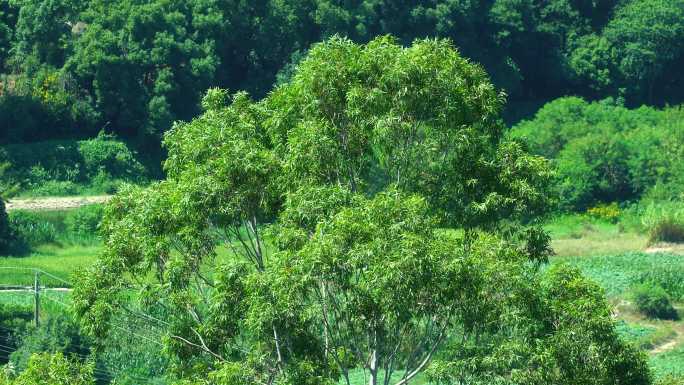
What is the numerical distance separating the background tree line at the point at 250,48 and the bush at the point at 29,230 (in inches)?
258

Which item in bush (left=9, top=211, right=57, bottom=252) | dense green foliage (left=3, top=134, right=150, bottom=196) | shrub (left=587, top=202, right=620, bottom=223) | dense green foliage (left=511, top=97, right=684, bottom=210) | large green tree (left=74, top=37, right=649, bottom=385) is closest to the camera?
large green tree (left=74, top=37, right=649, bottom=385)

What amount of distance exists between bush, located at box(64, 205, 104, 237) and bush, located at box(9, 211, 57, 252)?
505mm

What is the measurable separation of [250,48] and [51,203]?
40.0ft

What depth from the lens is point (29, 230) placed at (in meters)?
43.2

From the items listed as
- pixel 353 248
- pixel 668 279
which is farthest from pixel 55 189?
pixel 353 248

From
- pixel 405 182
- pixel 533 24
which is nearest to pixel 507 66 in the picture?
pixel 533 24

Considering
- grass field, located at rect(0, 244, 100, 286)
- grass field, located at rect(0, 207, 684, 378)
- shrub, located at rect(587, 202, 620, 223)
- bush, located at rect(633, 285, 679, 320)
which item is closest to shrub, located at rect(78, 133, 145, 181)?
grass field, located at rect(0, 207, 684, 378)

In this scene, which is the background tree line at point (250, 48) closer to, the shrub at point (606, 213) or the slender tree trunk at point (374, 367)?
the shrub at point (606, 213)

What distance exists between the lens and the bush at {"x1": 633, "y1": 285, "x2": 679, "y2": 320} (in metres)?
39.2

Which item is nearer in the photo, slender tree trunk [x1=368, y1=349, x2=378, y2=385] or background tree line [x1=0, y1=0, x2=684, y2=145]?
slender tree trunk [x1=368, y1=349, x2=378, y2=385]

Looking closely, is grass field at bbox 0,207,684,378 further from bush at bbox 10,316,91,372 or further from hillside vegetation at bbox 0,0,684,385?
hillside vegetation at bbox 0,0,684,385

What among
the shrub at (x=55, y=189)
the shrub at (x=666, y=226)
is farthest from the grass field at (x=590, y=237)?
the shrub at (x=55, y=189)

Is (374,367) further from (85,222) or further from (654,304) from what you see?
Answer: (85,222)

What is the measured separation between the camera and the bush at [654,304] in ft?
128
